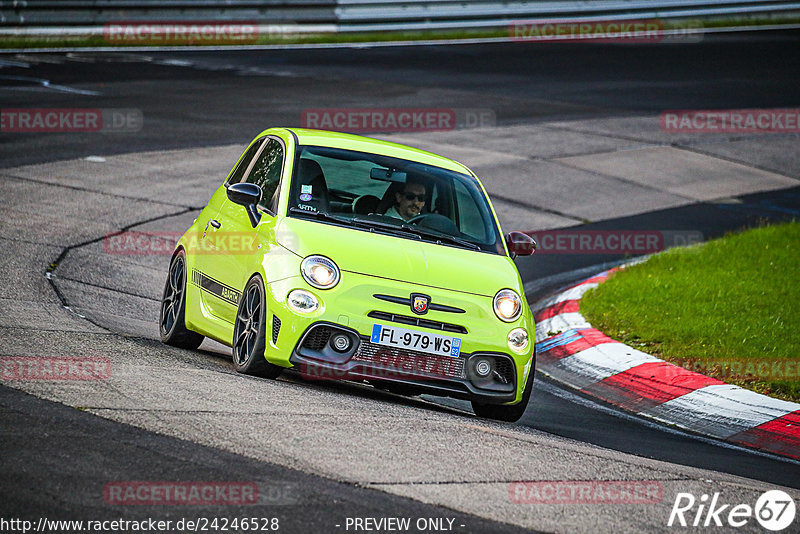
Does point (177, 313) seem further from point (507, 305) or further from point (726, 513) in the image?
point (726, 513)

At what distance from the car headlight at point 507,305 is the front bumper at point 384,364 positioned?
10.5 inches

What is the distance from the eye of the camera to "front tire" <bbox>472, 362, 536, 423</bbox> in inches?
299

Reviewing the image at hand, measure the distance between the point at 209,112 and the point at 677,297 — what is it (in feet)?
36.4

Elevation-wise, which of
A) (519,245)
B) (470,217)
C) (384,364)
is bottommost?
(384,364)

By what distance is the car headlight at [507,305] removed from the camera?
7.44 meters

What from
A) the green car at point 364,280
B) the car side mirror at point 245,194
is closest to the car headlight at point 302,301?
the green car at point 364,280

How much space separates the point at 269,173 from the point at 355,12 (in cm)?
2329

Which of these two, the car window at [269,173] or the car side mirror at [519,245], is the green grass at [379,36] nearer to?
the car window at [269,173]

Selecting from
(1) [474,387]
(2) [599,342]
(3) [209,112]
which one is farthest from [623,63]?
(1) [474,387]

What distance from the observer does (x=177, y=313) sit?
8.68 metres

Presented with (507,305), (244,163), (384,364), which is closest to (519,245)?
(507,305)

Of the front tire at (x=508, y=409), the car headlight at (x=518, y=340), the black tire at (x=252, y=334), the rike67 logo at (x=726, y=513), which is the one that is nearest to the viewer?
the rike67 logo at (x=726, y=513)

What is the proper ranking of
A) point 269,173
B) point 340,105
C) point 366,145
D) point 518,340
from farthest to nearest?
point 340,105, point 366,145, point 269,173, point 518,340

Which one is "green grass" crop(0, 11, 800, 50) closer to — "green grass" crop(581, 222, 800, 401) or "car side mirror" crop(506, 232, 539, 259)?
"green grass" crop(581, 222, 800, 401)
